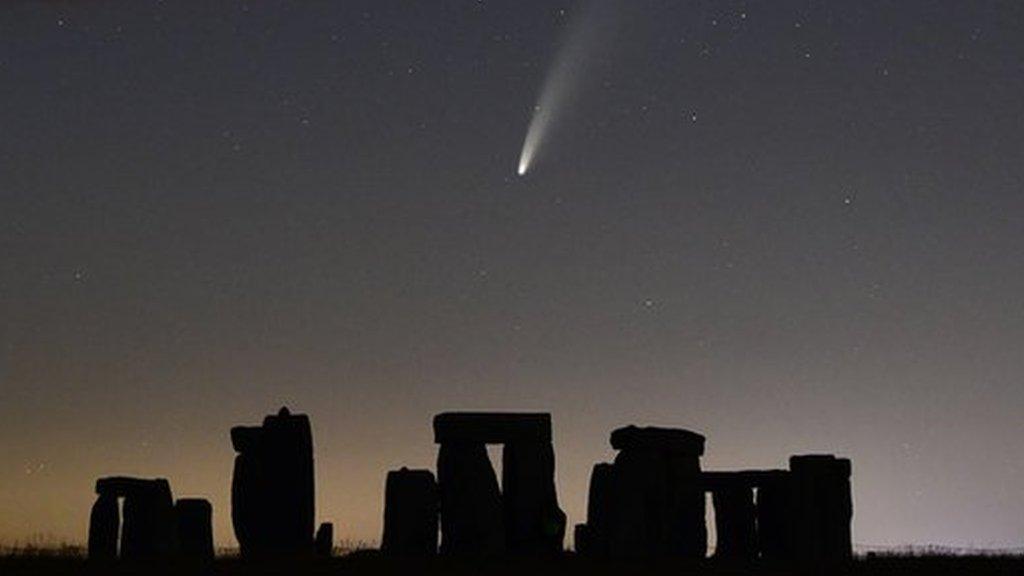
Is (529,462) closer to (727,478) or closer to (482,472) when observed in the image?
(482,472)

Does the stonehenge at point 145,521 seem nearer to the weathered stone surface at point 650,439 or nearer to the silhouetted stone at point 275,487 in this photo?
the silhouetted stone at point 275,487

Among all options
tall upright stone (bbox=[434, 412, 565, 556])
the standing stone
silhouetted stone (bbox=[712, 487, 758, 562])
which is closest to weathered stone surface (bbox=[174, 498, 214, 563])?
tall upright stone (bbox=[434, 412, 565, 556])

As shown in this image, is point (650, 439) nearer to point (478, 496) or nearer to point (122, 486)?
point (478, 496)

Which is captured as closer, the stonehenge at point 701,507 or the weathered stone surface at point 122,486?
the stonehenge at point 701,507

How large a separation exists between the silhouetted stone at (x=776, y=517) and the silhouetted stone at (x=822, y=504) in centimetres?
17

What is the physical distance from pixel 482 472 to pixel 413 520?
1.31 meters

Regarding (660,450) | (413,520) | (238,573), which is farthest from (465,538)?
(238,573)

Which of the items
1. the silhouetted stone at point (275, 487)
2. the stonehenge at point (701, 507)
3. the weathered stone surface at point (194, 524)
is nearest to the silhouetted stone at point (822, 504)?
the stonehenge at point (701, 507)

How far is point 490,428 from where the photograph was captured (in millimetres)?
31531

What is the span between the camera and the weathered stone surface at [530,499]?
31.5 meters

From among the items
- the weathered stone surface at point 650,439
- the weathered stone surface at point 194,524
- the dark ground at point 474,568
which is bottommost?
the dark ground at point 474,568

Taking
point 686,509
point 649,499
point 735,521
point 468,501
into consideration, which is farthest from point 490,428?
point 735,521

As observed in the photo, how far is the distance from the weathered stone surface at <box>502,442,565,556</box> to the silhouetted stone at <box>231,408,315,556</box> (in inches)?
137

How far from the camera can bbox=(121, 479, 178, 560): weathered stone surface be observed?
3400cm
